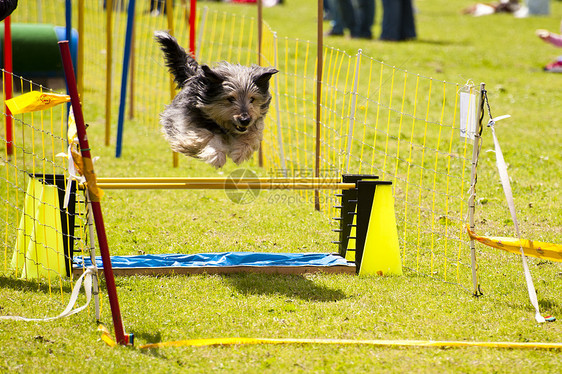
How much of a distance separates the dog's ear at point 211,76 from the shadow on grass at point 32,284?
1855mm

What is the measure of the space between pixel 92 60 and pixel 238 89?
868 cm

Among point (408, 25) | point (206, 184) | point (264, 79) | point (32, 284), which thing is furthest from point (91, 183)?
point (408, 25)

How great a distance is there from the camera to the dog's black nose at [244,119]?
5.04 m

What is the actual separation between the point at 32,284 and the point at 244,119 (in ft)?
6.26

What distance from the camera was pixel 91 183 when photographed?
142 inches

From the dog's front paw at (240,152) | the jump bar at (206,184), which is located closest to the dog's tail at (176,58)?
the dog's front paw at (240,152)

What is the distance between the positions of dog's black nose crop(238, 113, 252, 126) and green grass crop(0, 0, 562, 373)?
112 cm

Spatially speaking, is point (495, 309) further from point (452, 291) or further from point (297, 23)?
point (297, 23)

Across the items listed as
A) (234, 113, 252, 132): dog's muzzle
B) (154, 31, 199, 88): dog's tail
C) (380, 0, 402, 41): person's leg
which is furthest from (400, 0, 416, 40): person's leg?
(234, 113, 252, 132): dog's muzzle

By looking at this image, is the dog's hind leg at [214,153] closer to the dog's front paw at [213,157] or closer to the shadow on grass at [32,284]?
the dog's front paw at [213,157]

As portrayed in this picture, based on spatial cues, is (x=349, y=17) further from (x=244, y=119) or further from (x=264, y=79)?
(x=244, y=119)

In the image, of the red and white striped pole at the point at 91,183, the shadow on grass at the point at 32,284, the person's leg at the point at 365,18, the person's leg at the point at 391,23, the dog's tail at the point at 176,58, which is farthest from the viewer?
the person's leg at the point at 365,18

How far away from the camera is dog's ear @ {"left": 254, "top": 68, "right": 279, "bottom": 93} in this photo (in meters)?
5.18

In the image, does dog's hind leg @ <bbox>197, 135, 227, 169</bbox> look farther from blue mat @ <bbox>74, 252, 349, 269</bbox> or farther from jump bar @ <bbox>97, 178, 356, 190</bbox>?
blue mat @ <bbox>74, 252, 349, 269</bbox>
